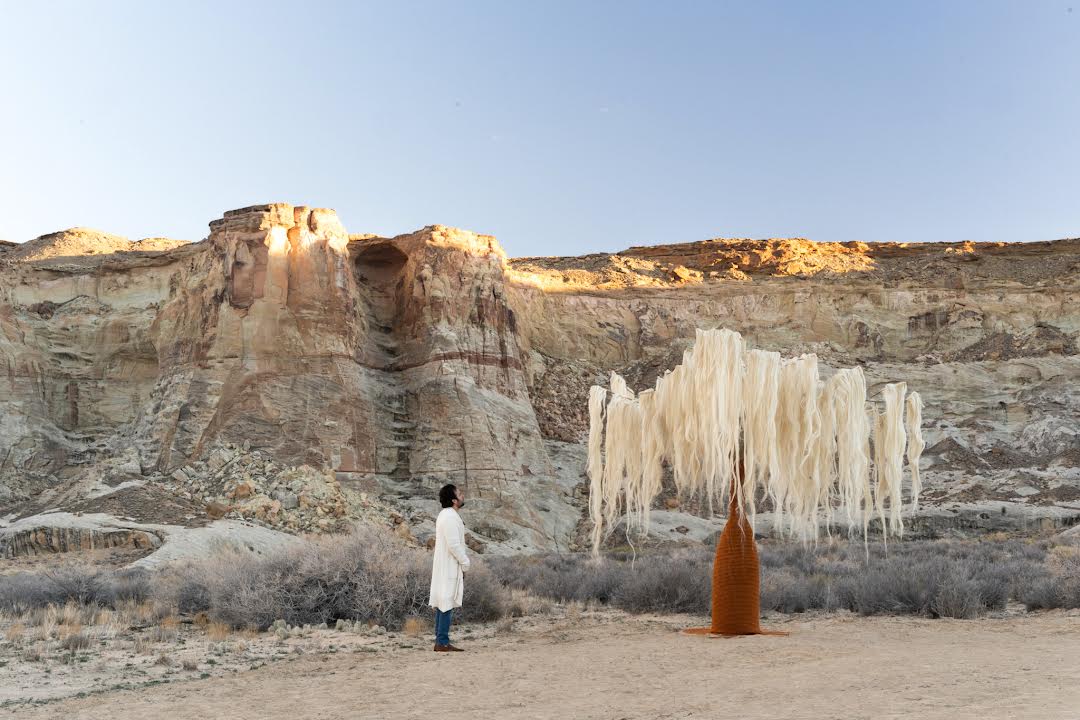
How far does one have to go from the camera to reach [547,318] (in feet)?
140

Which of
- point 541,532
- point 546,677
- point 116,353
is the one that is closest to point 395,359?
point 541,532

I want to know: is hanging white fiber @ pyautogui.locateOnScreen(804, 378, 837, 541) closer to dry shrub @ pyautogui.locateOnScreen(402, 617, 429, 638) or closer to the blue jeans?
the blue jeans

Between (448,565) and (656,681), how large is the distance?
2.93 meters

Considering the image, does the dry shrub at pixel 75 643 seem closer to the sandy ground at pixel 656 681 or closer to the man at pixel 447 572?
the sandy ground at pixel 656 681

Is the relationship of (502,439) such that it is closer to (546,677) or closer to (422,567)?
(422,567)

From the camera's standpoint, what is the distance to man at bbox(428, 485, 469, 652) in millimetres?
9594

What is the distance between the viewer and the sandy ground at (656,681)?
607cm

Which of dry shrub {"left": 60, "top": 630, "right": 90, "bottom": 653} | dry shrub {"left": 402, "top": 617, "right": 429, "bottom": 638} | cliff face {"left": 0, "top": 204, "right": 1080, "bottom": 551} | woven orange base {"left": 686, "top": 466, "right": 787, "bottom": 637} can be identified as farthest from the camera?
cliff face {"left": 0, "top": 204, "right": 1080, "bottom": 551}

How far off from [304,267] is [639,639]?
26.1 m

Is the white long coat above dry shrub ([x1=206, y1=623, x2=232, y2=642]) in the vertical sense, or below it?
above

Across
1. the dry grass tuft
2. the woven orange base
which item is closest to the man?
the woven orange base

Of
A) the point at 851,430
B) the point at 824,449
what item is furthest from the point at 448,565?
the point at 851,430

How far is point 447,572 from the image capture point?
31.8 feet

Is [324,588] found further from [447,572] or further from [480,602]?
[447,572]
